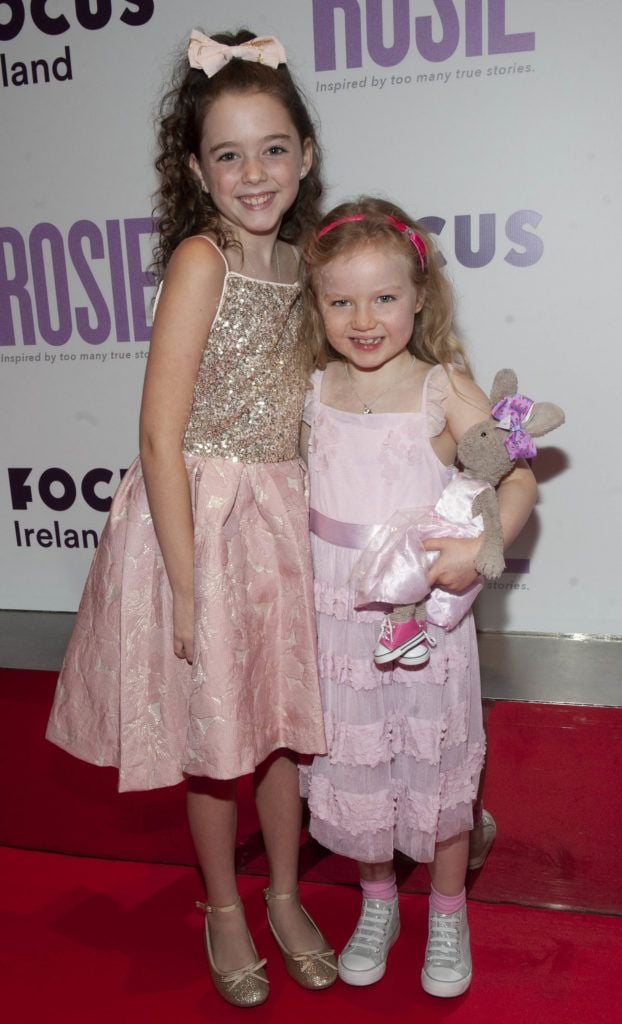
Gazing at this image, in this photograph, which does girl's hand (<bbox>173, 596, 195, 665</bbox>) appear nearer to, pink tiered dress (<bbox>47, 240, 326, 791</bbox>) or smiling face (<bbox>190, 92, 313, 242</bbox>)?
pink tiered dress (<bbox>47, 240, 326, 791</bbox>)

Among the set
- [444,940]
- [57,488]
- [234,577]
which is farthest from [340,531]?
[57,488]

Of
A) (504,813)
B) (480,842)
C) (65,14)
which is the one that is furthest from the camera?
(65,14)

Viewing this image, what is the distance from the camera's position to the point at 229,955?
164cm

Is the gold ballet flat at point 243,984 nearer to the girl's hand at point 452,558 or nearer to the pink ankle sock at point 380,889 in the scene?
the pink ankle sock at point 380,889

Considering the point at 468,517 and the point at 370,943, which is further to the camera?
the point at 370,943

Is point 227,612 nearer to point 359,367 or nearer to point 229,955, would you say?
point 359,367

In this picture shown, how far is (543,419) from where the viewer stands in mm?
1471

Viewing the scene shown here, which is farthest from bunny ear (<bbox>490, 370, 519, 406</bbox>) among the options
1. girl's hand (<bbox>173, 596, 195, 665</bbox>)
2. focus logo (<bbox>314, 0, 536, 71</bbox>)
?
focus logo (<bbox>314, 0, 536, 71</bbox>)

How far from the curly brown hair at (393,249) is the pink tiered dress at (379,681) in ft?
0.22

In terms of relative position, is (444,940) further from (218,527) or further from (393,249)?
(393,249)

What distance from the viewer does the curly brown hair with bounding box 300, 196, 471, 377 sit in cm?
151

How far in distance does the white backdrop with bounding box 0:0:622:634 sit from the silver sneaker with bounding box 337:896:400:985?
1.61 meters

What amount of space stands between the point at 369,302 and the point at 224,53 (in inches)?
19.9

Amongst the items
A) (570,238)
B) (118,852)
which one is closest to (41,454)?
(118,852)
